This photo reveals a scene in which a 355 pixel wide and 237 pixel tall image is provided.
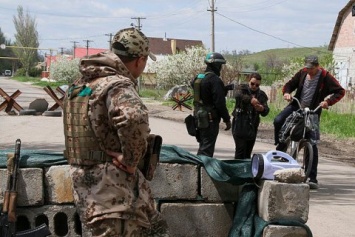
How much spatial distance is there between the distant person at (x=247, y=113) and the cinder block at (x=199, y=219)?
342 cm

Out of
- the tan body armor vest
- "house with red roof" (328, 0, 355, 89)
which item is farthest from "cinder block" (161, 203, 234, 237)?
"house with red roof" (328, 0, 355, 89)

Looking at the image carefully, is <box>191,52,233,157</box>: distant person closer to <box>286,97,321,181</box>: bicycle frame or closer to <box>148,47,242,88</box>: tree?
<box>286,97,321,181</box>: bicycle frame

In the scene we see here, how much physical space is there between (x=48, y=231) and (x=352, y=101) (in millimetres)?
24570

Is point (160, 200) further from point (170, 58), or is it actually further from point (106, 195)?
point (170, 58)

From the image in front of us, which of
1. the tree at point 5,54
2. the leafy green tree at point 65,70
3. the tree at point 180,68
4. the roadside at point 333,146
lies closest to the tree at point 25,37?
the tree at point 5,54

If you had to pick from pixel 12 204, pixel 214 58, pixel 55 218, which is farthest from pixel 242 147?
pixel 12 204

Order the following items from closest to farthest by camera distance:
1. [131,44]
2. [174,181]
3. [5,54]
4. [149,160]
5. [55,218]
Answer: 1. [131,44]
2. [149,160]
3. [55,218]
4. [174,181]
5. [5,54]

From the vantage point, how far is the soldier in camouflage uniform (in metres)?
4.11

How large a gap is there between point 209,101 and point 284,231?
11.8 feet

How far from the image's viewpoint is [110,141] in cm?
421

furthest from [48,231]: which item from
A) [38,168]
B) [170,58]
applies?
[170,58]

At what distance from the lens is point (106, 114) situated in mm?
4191

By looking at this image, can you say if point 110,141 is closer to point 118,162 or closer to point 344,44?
point 118,162

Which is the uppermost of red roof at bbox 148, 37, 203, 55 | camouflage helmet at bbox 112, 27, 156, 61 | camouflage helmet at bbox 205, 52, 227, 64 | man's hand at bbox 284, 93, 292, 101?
red roof at bbox 148, 37, 203, 55
